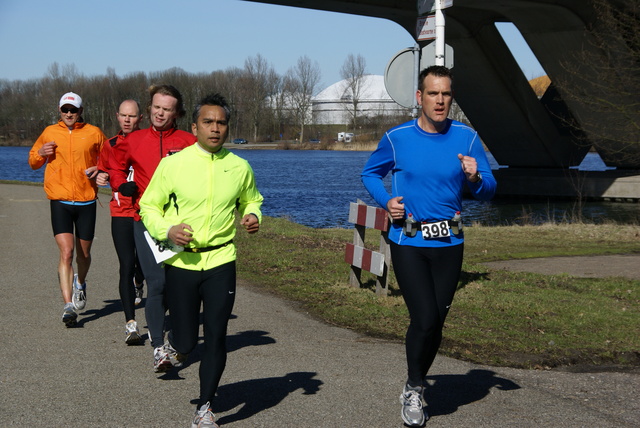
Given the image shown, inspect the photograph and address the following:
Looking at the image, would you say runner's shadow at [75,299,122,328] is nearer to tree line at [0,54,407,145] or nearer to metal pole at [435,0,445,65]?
metal pole at [435,0,445,65]

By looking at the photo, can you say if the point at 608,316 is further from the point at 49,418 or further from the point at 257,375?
the point at 49,418

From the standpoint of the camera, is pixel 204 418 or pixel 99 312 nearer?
pixel 204 418

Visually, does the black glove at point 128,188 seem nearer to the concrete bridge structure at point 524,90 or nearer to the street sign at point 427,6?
the street sign at point 427,6

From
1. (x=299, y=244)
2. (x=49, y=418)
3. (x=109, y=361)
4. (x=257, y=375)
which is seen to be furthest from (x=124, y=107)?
(x=299, y=244)

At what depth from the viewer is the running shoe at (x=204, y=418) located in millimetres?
4730

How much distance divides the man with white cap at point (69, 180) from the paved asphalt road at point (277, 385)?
1.82ft

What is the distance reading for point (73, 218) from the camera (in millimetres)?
8500

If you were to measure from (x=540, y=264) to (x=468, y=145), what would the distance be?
8.75m

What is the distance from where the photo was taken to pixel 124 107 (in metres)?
8.02

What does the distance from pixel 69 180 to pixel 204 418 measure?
169 inches

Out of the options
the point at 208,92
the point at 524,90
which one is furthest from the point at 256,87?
the point at 524,90

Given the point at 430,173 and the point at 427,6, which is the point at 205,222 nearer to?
the point at 430,173

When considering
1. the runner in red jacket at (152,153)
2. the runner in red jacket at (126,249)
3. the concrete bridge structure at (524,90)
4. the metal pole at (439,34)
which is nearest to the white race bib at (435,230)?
the runner in red jacket at (152,153)

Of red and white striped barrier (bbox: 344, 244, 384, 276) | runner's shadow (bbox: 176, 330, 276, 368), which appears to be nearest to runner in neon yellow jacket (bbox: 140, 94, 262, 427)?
runner's shadow (bbox: 176, 330, 276, 368)
